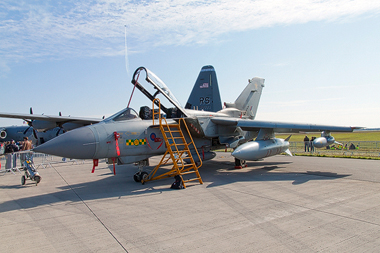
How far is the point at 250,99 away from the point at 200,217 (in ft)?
37.6

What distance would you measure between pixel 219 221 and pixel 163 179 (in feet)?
16.8

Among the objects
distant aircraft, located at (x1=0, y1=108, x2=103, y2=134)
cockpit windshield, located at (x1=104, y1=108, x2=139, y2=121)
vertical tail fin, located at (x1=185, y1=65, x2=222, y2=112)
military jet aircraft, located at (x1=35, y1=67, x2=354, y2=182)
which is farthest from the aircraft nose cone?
vertical tail fin, located at (x1=185, y1=65, x2=222, y2=112)

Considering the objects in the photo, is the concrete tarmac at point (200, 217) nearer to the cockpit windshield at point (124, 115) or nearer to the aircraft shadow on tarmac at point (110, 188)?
the aircraft shadow on tarmac at point (110, 188)

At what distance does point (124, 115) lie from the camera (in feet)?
28.0

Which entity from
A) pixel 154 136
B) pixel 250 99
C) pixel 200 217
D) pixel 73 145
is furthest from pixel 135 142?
pixel 250 99

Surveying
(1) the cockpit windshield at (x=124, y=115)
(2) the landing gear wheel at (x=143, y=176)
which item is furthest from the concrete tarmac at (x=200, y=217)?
(1) the cockpit windshield at (x=124, y=115)

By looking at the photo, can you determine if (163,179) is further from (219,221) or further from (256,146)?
(219,221)

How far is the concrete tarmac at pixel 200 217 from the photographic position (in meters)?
3.78

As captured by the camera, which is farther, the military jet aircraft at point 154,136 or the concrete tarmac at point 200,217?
the military jet aircraft at point 154,136

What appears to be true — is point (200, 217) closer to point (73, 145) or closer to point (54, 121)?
point (73, 145)

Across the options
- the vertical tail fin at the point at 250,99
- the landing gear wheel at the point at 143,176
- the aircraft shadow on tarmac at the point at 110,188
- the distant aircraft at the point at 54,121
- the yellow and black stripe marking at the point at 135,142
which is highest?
the vertical tail fin at the point at 250,99

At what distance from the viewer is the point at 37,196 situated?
24.5 ft

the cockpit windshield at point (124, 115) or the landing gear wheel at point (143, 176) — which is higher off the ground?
the cockpit windshield at point (124, 115)

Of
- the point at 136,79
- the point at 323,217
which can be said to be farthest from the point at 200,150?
the point at 323,217
